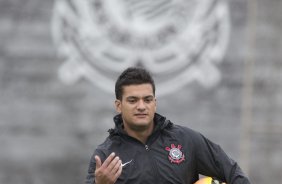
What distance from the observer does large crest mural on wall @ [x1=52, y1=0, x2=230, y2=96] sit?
9.92m

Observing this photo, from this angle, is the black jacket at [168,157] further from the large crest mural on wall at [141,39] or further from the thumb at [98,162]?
the large crest mural on wall at [141,39]

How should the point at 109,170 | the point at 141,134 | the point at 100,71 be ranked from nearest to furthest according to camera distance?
the point at 109,170 → the point at 141,134 → the point at 100,71

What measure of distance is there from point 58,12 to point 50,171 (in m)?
1.82

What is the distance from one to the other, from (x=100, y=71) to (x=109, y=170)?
5.13 m

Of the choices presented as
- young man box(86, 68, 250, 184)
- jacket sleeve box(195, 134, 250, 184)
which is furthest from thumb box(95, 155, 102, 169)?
jacket sleeve box(195, 134, 250, 184)

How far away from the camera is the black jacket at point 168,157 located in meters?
5.17

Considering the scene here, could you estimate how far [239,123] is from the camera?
401 inches

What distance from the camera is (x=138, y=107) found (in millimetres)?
5242

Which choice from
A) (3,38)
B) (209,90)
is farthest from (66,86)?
(209,90)

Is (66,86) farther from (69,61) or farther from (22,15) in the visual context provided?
(22,15)

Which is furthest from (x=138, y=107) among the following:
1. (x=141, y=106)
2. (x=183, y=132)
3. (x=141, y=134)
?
(x=183, y=132)

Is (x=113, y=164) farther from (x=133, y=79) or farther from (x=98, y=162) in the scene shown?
(x=133, y=79)

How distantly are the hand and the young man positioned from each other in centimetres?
21

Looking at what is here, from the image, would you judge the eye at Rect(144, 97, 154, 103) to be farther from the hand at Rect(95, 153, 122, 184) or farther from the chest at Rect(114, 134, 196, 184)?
the hand at Rect(95, 153, 122, 184)
